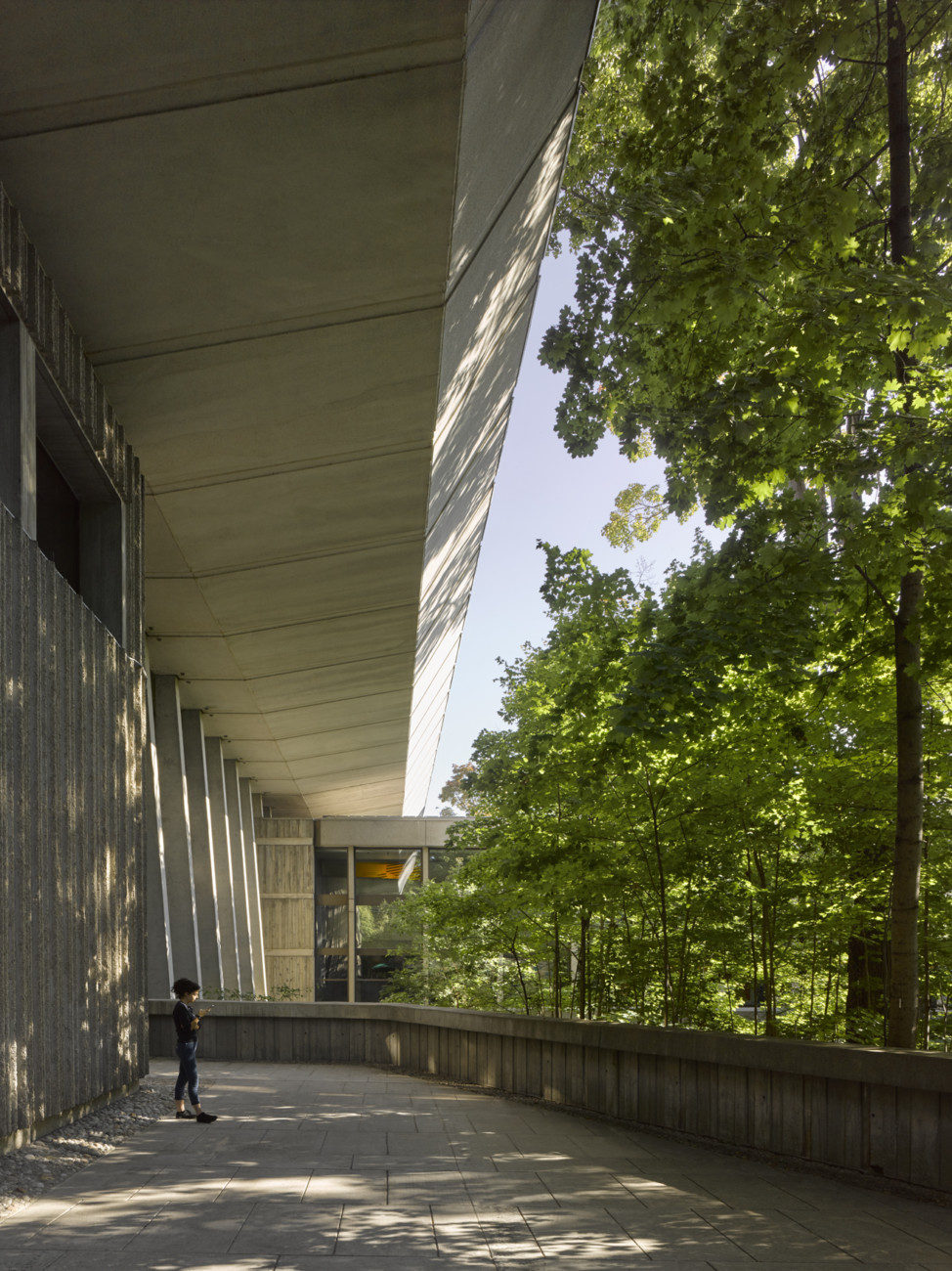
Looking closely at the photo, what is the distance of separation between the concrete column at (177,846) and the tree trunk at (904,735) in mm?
12562

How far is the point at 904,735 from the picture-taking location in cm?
667

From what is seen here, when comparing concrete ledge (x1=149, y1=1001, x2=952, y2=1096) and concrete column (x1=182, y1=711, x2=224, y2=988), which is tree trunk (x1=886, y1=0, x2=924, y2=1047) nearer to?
concrete ledge (x1=149, y1=1001, x2=952, y2=1096)

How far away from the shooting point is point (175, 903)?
1758 centimetres

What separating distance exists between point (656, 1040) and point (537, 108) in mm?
6350

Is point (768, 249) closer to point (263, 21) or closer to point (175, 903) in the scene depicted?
point (263, 21)

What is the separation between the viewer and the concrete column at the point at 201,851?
19.4 m

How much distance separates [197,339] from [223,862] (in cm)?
1632

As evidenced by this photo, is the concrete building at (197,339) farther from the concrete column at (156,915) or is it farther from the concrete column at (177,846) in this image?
the concrete column at (177,846)

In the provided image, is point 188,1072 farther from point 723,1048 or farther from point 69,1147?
point 723,1048

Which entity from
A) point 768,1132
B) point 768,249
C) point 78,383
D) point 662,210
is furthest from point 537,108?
point 768,1132

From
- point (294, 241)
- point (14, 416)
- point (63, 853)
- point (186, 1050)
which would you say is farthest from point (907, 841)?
point (14, 416)

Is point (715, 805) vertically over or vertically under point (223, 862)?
over

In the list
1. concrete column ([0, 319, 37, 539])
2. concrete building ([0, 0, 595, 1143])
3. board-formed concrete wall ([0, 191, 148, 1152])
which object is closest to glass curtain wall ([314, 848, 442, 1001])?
concrete building ([0, 0, 595, 1143])

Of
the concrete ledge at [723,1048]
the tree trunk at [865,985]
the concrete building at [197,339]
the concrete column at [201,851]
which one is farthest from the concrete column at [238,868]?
the tree trunk at [865,985]
